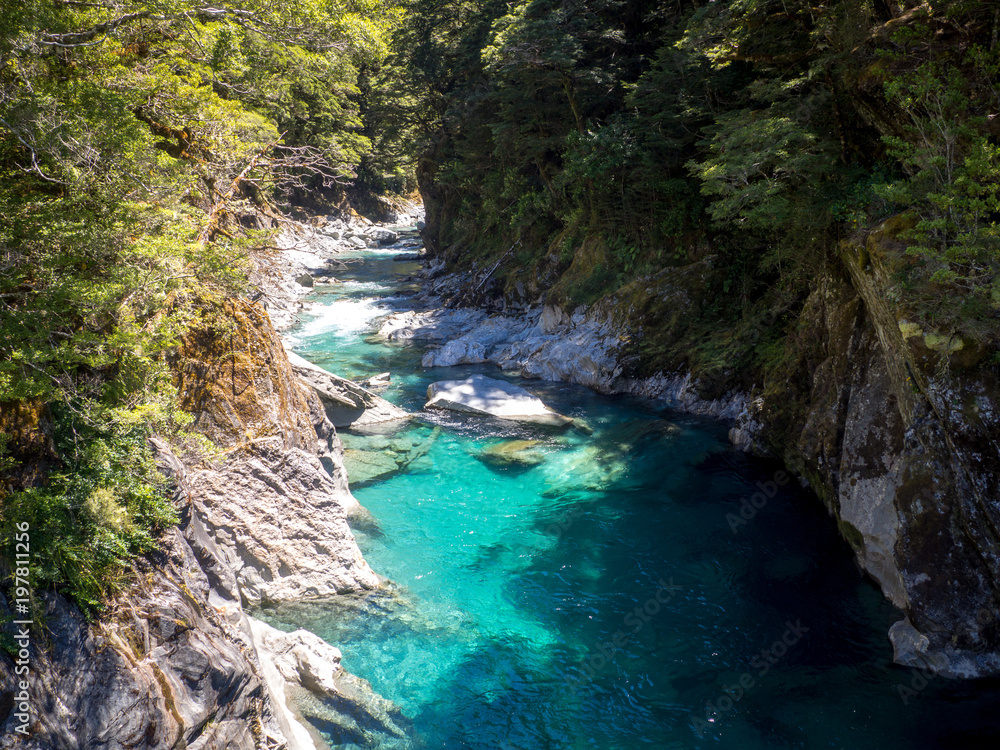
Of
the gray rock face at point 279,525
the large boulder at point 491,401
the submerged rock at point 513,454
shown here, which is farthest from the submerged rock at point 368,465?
the gray rock face at point 279,525

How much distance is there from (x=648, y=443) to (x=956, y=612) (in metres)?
6.66

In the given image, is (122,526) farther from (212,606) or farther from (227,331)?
(227,331)

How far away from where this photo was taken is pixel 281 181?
28.7 ft

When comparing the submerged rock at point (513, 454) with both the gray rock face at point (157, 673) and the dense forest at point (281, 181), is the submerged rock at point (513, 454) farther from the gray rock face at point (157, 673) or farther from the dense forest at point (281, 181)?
the gray rock face at point (157, 673)

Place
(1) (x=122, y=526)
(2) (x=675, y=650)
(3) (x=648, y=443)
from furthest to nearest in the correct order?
(3) (x=648, y=443) → (2) (x=675, y=650) → (1) (x=122, y=526)

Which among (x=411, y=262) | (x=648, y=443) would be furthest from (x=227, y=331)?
(x=411, y=262)

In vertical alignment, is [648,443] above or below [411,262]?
below

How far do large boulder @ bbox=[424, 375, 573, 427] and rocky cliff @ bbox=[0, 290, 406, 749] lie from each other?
4.68 metres

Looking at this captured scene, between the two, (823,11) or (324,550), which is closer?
(324,550)

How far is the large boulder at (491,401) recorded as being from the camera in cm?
1459

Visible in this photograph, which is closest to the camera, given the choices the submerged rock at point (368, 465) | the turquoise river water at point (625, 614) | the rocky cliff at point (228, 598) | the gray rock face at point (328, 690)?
the rocky cliff at point (228, 598)

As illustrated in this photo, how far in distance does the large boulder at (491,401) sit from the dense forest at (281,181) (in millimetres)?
3571

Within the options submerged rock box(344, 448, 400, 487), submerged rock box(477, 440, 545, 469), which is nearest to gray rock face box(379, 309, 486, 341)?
submerged rock box(477, 440, 545, 469)

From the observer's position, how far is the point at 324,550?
8578mm
